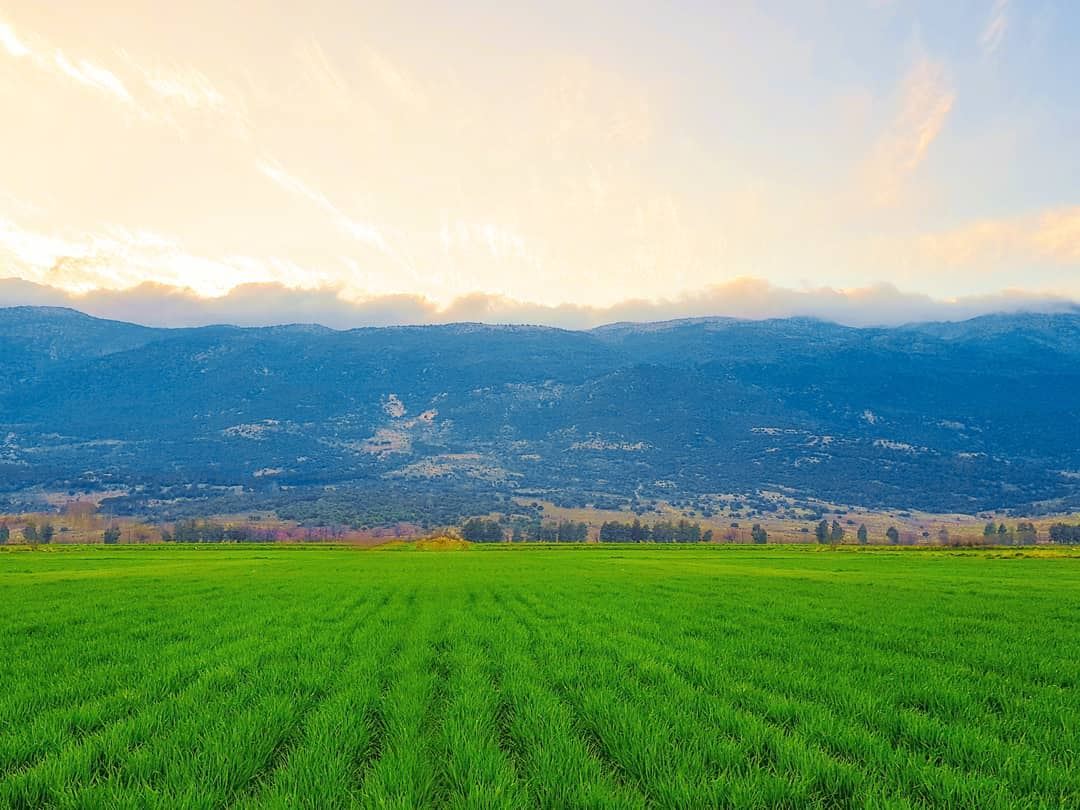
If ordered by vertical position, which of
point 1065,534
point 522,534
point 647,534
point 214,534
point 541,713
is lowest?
point 214,534

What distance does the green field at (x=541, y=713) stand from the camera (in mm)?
5375

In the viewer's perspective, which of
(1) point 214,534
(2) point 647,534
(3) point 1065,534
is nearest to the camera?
(3) point 1065,534

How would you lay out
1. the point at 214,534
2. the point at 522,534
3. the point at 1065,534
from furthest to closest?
the point at 522,534 → the point at 214,534 → the point at 1065,534

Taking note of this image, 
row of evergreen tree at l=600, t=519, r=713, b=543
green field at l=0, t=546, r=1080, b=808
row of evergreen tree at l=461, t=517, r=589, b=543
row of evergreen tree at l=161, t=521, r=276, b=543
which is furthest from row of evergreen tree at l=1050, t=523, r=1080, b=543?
row of evergreen tree at l=161, t=521, r=276, b=543

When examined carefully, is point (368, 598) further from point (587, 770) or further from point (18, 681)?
point (587, 770)

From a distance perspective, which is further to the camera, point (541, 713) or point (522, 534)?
point (522, 534)

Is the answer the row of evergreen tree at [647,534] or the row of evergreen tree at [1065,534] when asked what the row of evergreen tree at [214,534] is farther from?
the row of evergreen tree at [1065,534]

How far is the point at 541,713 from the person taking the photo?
299 inches

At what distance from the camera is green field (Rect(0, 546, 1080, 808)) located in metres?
5.38

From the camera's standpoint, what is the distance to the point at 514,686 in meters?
9.20

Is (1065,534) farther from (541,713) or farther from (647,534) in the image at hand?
(541,713)

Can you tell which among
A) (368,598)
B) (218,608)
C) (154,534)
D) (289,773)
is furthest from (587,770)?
(154,534)

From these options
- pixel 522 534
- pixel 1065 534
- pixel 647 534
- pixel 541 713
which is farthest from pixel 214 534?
pixel 1065 534

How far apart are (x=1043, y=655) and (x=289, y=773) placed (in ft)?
43.9
